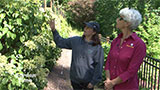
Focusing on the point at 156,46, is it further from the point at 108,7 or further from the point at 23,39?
the point at 23,39

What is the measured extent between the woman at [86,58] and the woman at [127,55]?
1.58 feet

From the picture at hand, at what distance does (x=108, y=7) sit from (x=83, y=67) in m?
14.1

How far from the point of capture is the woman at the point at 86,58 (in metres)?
3.11

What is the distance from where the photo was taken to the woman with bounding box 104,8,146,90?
2422 millimetres

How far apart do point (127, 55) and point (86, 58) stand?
788 mm

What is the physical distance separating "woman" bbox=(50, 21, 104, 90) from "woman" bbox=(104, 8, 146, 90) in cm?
48

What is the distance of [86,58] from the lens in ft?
10.2

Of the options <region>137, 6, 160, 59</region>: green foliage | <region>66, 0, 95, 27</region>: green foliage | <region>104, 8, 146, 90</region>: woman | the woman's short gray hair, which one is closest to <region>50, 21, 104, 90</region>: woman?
<region>104, 8, 146, 90</region>: woman

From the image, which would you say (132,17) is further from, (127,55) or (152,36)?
(152,36)

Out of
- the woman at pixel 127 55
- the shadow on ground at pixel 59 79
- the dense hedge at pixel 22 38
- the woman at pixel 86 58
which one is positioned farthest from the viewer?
the shadow on ground at pixel 59 79

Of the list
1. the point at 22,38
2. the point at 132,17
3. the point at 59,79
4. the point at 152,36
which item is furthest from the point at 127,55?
the point at 152,36

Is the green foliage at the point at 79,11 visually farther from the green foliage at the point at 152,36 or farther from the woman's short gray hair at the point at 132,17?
the woman's short gray hair at the point at 132,17

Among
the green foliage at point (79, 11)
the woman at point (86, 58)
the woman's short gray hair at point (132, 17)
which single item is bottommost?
the green foliage at point (79, 11)

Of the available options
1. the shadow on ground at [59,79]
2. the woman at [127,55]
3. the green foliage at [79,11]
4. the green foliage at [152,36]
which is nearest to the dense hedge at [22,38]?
the woman at [127,55]
